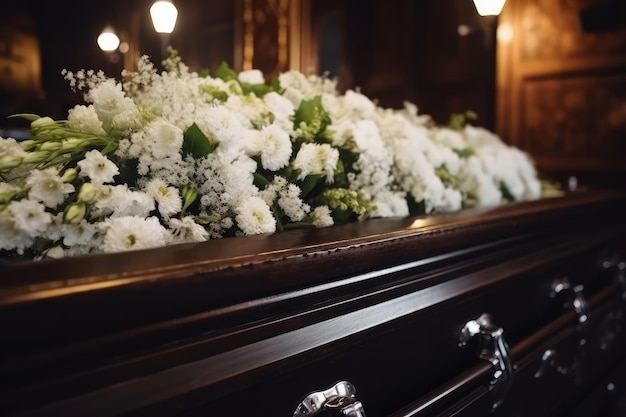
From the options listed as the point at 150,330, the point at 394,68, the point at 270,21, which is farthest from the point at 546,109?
the point at 150,330

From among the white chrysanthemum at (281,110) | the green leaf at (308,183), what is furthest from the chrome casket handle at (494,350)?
the white chrysanthemum at (281,110)

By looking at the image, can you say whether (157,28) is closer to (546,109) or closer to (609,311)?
(609,311)

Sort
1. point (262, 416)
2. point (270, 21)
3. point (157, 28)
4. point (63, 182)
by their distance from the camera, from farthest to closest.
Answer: point (270, 21) < point (157, 28) < point (63, 182) < point (262, 416)

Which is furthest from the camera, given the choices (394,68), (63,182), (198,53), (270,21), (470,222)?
(394,68)

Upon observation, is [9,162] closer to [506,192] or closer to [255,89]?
[255,89]

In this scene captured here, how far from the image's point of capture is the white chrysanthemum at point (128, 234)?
2.32 ft

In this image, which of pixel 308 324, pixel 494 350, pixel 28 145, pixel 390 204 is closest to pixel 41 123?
pixel 28 145

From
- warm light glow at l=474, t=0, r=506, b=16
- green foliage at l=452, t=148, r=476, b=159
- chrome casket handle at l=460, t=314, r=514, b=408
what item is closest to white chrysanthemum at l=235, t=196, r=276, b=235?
chrome casket handle at l=460, t=314, r=514, b=408

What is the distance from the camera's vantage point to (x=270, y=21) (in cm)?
357

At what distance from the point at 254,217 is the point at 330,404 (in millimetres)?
296

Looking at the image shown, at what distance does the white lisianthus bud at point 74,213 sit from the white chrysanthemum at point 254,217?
8.8 inches

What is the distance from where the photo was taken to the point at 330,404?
2.28 ft

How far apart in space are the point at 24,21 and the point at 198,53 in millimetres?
788

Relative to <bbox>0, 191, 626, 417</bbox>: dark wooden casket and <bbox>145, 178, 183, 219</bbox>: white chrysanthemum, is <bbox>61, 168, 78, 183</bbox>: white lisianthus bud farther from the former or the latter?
<bbox>0, 191, 626, 417</bbox>: dark wooden casket
